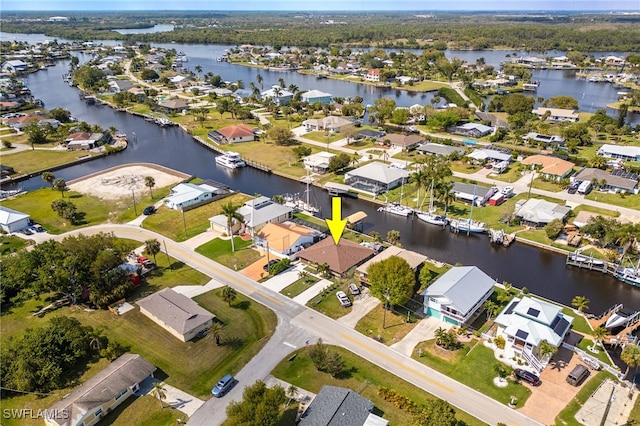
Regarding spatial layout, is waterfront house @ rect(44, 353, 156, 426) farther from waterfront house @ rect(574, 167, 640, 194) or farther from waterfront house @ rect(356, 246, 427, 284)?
waterfront house @ rect(574, 167, 640, 194)

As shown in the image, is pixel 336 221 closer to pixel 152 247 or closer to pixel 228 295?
pixel 228 295

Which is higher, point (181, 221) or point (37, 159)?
point (37, 159)

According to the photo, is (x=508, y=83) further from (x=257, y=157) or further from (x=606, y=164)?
(x=257, y=157)

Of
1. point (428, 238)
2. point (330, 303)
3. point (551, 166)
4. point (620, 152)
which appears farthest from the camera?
point (620, 152)

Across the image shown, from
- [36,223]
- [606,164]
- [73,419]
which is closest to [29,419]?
[73,419]

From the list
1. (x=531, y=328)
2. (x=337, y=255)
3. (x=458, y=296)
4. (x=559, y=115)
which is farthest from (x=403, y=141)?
(x=531, y=328)

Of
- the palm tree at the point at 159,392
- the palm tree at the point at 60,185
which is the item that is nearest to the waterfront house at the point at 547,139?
the palm tree at the point at 159,392

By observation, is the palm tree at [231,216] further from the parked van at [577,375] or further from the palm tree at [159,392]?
the parked van at [577,375]
